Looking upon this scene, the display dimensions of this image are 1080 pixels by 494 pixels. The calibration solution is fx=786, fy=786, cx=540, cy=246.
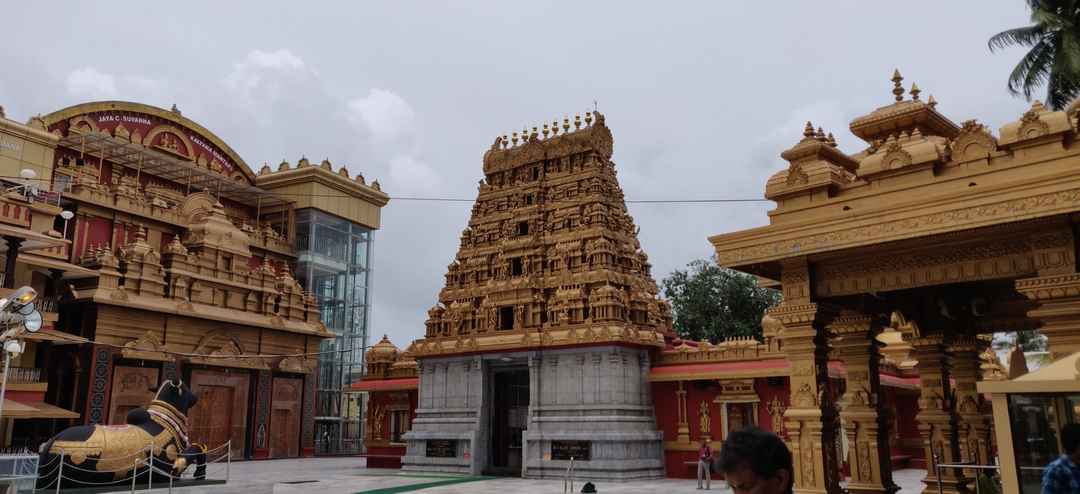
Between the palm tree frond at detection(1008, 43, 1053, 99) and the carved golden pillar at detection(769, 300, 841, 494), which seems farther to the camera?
the palm tree frond at detection(1008, 43, 1053, 99)

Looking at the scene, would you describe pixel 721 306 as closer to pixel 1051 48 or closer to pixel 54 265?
pixel 1051 48

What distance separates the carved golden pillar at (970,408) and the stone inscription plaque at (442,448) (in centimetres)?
1623

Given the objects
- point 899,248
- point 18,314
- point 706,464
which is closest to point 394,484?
point 706,464

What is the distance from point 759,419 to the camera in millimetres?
22531

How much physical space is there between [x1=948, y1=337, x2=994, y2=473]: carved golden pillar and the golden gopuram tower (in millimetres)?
10651

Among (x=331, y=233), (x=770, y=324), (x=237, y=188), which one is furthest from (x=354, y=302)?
(x=770, y=324)

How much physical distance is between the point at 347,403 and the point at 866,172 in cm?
3899

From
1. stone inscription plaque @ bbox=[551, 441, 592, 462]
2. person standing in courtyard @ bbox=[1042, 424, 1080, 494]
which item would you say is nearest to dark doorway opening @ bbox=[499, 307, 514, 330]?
stone inscription plaque @ bbox=[551, 441, 592, 462]

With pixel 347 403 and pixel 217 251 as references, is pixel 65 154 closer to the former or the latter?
pixel 217 251

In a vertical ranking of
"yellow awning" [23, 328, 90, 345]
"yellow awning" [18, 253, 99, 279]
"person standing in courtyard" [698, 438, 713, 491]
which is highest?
"yellow awning" [18, 253, 99, 279]

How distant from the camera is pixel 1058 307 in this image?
28.6ft

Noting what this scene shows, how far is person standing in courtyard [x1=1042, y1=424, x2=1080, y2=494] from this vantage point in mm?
5020

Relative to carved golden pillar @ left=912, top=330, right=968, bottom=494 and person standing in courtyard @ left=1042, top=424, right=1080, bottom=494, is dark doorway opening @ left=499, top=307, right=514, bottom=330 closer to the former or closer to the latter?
carved golden pillar @ left=912, top=330, right=968, bottom=494

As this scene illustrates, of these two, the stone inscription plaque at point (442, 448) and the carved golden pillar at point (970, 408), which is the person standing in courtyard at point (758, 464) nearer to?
the carved golden pillar at point (970, 408)
